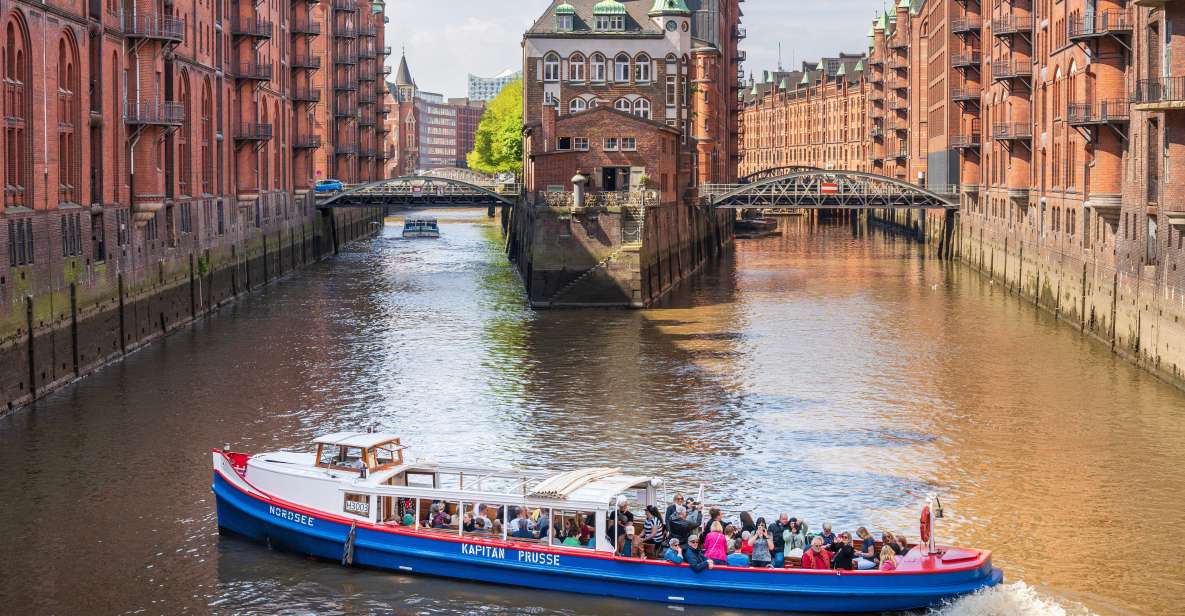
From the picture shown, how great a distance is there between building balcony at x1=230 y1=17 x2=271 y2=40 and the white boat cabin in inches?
2312

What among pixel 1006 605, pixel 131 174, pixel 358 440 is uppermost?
pixel 131 174

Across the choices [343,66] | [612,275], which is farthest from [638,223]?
[343,66]

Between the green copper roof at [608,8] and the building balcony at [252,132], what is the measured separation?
3225 centimetres

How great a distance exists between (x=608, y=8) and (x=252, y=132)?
34530 millimetres

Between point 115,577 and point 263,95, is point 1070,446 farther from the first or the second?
point 263,95

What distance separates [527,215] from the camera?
3812 inches

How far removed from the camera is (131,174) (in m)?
66.6

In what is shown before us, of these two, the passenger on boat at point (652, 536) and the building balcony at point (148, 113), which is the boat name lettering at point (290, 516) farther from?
the building balcony at point (148, 113)

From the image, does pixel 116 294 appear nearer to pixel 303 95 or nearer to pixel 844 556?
pixel 844 556

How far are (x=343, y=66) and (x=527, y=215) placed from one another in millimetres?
59537

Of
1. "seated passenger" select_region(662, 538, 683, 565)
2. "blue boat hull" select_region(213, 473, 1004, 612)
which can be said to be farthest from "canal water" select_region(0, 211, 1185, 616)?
"seated passenger" select_region(662, 538, 683, 565)

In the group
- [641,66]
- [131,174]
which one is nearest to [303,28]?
[641,66]

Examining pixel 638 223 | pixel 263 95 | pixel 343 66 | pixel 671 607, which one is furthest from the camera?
pixel 343 66

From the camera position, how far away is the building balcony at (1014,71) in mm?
89688
